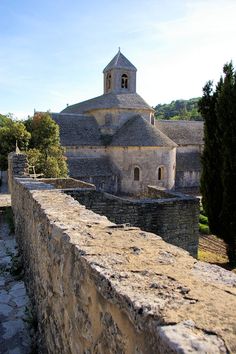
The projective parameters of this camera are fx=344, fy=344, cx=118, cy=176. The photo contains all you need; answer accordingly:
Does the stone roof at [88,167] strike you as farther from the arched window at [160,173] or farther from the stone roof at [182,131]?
the stone roof at [182,131]

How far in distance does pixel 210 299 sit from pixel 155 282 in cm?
34

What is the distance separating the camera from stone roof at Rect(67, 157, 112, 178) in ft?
89.4

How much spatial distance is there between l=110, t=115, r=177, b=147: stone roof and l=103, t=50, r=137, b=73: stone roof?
617 centimetres

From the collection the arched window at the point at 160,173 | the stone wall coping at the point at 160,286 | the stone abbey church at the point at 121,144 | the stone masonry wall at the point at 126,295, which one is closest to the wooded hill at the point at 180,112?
Answer: the stone abbey church at the point at 121,144

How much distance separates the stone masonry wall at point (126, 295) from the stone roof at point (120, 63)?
3110cm

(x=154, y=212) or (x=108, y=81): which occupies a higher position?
(x=108, y=81)

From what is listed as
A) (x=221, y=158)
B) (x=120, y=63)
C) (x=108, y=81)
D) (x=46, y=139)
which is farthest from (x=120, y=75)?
(x=221, y=158)

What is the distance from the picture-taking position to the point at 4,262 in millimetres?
7012

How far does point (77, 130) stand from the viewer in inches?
1183

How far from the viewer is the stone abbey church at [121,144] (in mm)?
28219

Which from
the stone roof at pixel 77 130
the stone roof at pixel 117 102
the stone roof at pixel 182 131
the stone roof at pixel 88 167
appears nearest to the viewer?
the stone roof at pixel 88 167

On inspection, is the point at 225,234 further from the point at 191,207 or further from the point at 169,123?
the point at 169,123

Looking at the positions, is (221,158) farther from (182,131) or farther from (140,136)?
(182,131)

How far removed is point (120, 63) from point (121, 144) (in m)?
9.44
